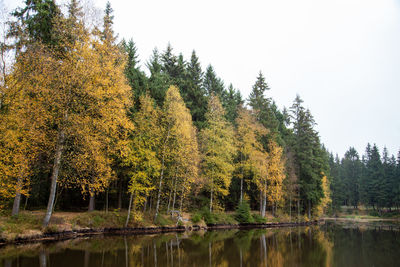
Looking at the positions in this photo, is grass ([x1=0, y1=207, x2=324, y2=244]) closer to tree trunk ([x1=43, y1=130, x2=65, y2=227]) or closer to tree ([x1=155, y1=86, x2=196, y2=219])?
tree trunk ([x1=43, y1=130, x2=65, y2=227])

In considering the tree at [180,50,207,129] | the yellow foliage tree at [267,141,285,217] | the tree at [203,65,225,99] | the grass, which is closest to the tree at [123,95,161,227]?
the grass

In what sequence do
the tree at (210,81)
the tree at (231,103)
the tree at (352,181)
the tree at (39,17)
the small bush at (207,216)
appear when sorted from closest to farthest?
the tree at (39,17)
the small bush at (207,216)
the tree at (231,103)
the tree at (210,81)
the tree at (352,181)

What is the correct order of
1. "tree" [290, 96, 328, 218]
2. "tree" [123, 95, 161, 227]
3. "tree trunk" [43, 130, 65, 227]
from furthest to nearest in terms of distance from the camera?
"tree" [290, 96, 328, 218] < "tree" [123, 95, 161, 227] < "tree trunk" [43, 130, 65, 227]

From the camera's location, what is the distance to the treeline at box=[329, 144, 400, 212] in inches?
2872

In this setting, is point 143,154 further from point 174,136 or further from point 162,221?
Result: point 162,221

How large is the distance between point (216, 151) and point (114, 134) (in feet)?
50.0

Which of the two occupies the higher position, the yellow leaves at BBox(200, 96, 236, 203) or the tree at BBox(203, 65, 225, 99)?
the tree at BBox(203, 65, 225, 99)

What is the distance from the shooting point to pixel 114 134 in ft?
67.1

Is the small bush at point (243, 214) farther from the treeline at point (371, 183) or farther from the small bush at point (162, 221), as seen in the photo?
the treeline at point (371, 183)

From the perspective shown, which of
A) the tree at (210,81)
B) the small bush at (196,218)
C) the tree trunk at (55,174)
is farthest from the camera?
the tree at (210,81)

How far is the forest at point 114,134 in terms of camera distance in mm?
16891

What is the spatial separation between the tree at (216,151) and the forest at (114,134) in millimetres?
130

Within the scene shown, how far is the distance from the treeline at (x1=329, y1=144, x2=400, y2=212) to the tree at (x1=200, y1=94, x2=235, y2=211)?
2245 inches

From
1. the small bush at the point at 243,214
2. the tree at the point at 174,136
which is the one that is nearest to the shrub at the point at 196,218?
the tree at the point at 174,136
